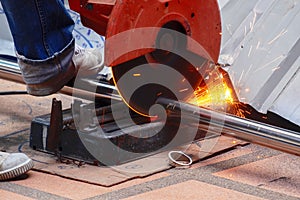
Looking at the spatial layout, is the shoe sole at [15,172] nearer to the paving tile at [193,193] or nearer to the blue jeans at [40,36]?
the blue jeans at [40,36]

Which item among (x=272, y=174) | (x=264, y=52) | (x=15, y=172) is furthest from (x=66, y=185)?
(x=264, y=52)

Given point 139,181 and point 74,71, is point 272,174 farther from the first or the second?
point 74,71

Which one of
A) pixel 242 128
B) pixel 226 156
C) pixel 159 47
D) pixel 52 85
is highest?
pixel 159 47

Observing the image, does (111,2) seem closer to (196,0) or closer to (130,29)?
(130,29)

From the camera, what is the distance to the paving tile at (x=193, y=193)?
2338 millimetres

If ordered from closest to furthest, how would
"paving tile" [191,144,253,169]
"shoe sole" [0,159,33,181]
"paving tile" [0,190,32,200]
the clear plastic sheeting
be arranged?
"paving tile" [0,190,32,200] < "shoe sole" [0,159,33,181] < "paving tile" [191,144,253,169] < the clear plastic sheeting

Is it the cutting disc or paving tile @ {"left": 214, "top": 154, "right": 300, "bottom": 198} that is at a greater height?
the cutting disc

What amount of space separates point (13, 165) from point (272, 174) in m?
0.85

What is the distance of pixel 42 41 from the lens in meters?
2.39

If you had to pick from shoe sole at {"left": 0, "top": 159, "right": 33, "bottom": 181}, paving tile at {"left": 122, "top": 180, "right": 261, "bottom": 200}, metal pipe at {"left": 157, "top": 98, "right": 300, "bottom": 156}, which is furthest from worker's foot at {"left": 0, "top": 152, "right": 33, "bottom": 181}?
metal pipe at {"left": 157, "top": 98, "right": 300, "bottom": 156}

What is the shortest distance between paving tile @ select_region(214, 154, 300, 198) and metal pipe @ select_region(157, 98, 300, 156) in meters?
0.13

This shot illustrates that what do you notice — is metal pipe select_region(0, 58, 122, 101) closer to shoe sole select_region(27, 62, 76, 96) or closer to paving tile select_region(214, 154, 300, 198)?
shoe sole select_region(27, 62, 76, 96)

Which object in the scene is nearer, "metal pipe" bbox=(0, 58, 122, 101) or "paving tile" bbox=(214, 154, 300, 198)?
"paving tile" bbox=(214, 154, 300, 198)

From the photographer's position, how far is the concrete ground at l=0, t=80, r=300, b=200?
2350 millimetres
